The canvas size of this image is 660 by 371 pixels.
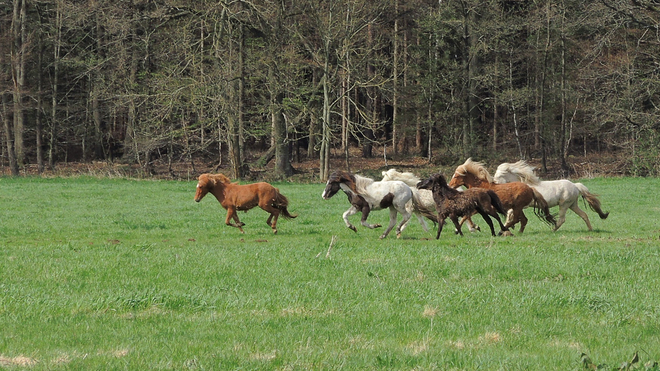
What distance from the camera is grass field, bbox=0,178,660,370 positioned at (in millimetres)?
6660

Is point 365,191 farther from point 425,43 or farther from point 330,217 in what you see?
point 425,43

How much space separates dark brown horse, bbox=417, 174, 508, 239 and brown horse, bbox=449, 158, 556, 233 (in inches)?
40.4

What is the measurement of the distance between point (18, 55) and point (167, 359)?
4448 cm

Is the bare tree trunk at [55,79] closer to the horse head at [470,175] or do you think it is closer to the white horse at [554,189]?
the horse head at [470,175]

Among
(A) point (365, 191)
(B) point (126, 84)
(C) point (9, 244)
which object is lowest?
(C) point (9, 244)

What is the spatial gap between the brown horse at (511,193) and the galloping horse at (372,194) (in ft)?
7.02

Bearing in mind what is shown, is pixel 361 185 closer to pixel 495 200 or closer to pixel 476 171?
pixel 495 200

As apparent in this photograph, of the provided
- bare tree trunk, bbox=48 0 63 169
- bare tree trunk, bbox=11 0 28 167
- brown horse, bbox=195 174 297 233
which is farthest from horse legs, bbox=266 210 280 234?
bare tree trunk, bbox=48 0 63 169

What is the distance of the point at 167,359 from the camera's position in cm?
643

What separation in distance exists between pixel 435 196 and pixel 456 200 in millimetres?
447

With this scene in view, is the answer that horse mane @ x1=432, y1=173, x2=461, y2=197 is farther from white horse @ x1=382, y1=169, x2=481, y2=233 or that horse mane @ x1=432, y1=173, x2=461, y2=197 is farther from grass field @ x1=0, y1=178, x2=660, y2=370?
white horse @ x1=382, y1=169, x2=481, y2=233

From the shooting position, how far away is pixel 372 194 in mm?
16938

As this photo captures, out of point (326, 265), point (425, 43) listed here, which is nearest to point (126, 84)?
point (425, 43)

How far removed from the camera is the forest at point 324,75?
128ft
